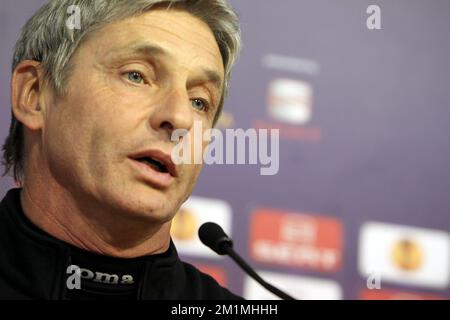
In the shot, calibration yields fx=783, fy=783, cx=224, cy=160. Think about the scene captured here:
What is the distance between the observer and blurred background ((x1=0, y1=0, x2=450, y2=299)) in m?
2.57

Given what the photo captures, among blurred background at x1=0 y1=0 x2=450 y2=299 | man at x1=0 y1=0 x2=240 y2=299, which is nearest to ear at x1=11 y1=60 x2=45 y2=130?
man at x1=0 y1=0 x2=240 y2=299

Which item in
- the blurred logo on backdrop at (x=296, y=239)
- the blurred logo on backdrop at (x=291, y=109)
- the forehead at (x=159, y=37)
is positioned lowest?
the blurred logo on backdrop at (x=296, y=239)

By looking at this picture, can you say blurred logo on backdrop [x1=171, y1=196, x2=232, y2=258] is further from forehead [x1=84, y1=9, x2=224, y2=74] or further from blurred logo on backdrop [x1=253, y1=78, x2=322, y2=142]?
forehead [x1=84, y1=9, x2=224, y2=74]

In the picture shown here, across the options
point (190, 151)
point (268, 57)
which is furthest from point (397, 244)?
point (190, 151)

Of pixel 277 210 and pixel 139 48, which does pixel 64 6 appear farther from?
pixel 277 210

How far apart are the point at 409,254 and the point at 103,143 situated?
150 centimetres

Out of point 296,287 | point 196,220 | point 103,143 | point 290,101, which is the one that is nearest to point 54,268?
point 103,143

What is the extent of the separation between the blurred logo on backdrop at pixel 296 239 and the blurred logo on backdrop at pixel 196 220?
111 millimetres

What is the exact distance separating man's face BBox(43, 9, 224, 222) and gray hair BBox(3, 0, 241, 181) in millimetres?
22

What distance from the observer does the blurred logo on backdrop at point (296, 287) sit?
8.27ft

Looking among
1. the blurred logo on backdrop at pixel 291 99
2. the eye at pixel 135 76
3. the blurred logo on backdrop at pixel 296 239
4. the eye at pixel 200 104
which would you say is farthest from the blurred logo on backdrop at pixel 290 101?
the eye at pixel 135 76

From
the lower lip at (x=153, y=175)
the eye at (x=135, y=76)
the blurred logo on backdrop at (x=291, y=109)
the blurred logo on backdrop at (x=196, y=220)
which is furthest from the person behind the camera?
the blurred logo on backdrop at (x=291, y=109)

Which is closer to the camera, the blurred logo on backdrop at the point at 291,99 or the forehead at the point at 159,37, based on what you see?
the forehead at the point at 159,37

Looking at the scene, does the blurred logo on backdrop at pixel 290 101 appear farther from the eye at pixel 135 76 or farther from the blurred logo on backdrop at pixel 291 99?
the eye at pixel 135 76
